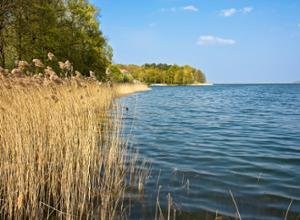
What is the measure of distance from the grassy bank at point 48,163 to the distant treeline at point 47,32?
15618mm

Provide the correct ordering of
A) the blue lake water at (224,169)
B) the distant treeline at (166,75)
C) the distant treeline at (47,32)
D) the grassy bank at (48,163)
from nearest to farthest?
the grassy bank at (48,163) < the blue lake water at (224,169) < the distant treeline at (47,32) < the distant treeline at (166,75)

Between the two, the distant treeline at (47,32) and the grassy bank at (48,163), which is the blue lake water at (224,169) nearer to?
the grassy bank at (48,163)

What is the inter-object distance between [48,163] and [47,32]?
21.6m

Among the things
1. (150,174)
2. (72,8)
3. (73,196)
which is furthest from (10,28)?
(73,196)

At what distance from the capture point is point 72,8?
112 ft

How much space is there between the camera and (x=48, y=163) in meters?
5.20

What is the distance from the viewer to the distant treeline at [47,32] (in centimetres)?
2254

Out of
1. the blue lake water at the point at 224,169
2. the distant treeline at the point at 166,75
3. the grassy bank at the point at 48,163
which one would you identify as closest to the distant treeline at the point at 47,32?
the blue lake water at the point at 224,169

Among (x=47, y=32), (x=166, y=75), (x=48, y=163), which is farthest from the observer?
(x=166, y=75)

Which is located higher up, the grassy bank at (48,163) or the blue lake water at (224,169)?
the grassy bank at (48,163)

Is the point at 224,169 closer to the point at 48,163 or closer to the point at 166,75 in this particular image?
the point at 48,163

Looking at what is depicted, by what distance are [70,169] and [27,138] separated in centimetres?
84

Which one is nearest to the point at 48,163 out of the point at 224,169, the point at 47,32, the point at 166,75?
the point at 224,169

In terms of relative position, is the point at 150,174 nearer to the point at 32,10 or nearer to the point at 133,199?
the point at 133,199
